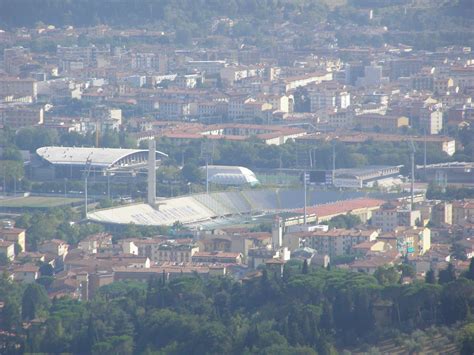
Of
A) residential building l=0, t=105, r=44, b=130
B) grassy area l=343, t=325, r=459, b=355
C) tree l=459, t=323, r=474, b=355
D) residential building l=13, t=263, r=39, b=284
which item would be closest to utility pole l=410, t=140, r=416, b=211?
residential building l=13, t=263, r=39, b=284

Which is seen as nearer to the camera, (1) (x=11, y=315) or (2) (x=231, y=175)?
(1) (x=11, y=315)

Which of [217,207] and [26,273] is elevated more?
[26,273]

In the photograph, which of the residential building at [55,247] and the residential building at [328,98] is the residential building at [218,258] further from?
the residential building at [328,98]

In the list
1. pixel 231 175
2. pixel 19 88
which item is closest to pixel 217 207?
pixel 231 175

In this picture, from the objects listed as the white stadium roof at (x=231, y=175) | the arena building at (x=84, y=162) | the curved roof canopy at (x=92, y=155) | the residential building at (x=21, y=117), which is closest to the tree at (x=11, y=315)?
the white stadium roof at (x=231, y=175)

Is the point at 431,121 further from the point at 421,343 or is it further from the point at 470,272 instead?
the point at 421,343

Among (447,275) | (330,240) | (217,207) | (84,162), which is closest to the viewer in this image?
(447,275)

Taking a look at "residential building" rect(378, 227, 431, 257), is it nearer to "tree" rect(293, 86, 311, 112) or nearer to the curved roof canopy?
the curved roof canopy
